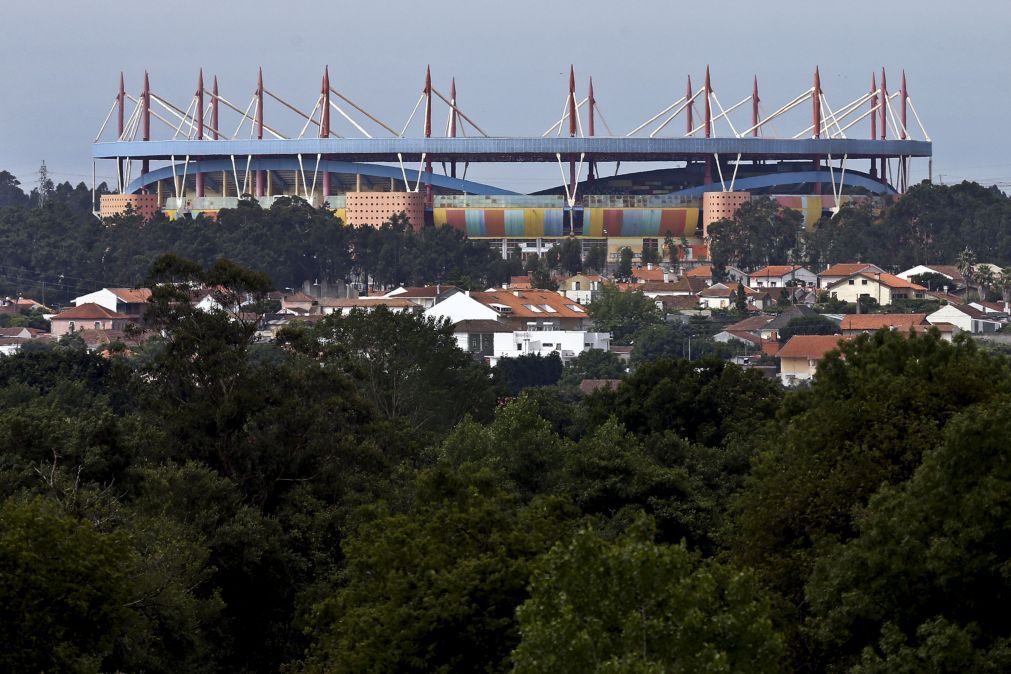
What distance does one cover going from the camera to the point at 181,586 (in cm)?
2153

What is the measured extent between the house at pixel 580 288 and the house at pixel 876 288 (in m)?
9.47

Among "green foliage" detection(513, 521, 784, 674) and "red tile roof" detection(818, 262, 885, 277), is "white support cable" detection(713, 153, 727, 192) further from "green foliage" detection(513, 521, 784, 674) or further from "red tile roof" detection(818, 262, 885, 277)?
"green foliage" detection(513, 521, 784, 674)

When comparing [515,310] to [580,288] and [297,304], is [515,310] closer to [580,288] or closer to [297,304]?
[297,304]

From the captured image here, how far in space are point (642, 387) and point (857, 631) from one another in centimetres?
1736

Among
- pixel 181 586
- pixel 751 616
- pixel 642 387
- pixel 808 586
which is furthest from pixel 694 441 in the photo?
pixel 751 616

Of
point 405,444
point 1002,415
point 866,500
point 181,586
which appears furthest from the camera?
point 405,444

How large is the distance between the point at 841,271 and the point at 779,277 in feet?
22.4

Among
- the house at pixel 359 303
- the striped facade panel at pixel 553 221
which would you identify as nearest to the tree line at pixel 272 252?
the striped facade panel at pixel 553 221

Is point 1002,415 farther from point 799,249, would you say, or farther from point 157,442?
point 799,249

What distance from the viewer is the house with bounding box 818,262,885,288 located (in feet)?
306

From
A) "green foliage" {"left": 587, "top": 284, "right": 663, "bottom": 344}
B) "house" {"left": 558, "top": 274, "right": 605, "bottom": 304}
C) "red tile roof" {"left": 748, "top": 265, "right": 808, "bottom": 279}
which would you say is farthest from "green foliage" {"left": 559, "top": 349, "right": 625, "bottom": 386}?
"red tile roof" {"left": 748, "top": 265, "right": 808, "bottom": 279}

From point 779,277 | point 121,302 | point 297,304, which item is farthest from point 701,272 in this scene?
point 121,302

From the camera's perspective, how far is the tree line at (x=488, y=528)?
16031 mm

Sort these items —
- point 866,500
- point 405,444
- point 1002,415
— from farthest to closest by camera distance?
point 405,444 < point 866,500 < point 1002,415
